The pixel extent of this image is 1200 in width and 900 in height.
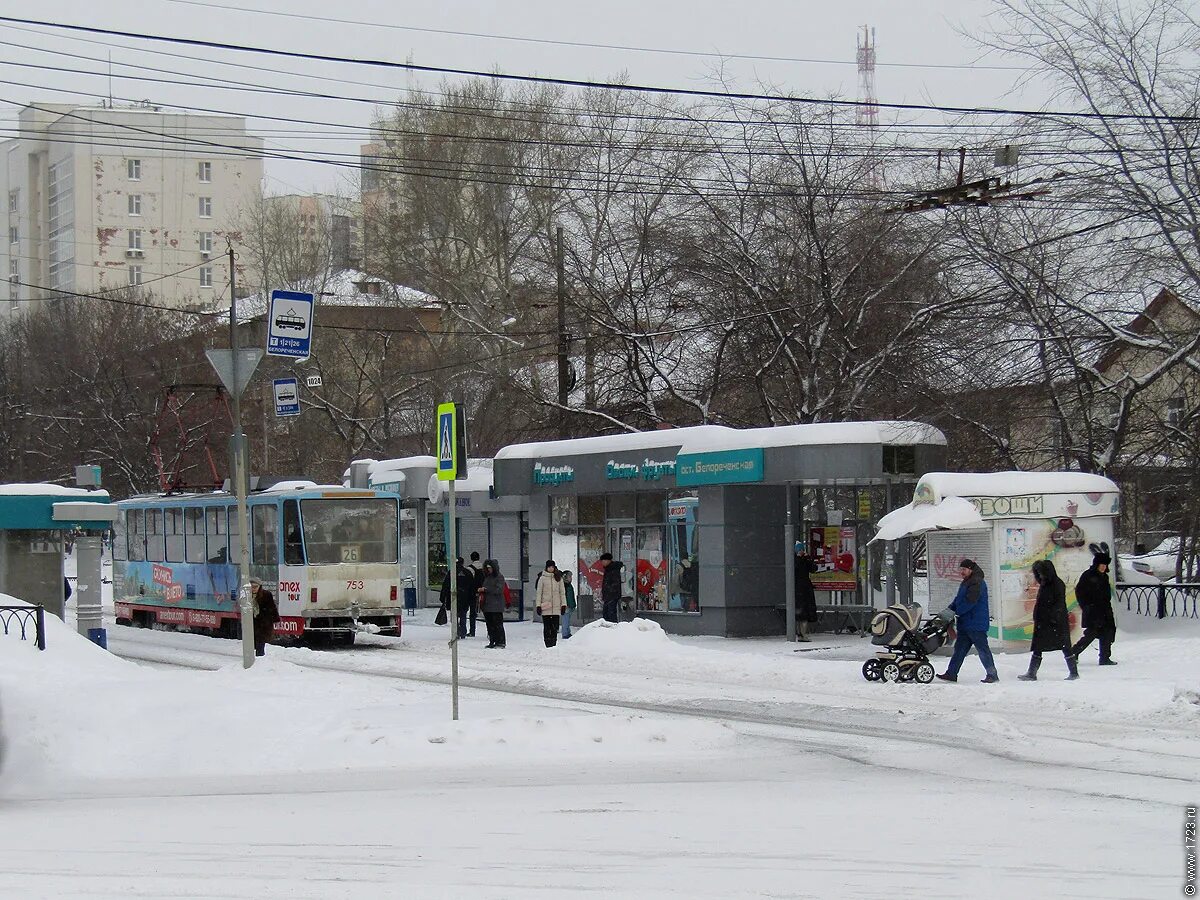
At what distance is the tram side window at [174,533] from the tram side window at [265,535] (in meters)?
4.46

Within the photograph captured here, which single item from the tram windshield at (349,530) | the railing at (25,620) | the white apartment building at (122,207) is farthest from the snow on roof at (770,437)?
the white apartment building at (122,207)

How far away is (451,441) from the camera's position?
1426 cm

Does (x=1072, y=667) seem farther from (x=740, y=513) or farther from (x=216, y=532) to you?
(x=216, y=532)

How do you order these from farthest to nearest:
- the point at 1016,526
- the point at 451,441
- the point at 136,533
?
the point at 136,533 → the point at 1016,526 → the point at 451,441

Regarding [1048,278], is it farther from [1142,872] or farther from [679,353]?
[1142,872]

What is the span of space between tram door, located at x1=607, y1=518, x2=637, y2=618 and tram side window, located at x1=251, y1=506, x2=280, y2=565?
21.4 ft

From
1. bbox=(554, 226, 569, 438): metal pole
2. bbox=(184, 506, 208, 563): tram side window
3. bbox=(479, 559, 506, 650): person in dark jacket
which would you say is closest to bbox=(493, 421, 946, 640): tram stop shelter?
bbox=(479, 559, 506, 650): person in dark jacket

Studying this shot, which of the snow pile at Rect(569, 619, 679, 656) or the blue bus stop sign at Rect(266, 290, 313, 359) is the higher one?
the blue bus stop sign at Rect(266, 290, 313, 359)

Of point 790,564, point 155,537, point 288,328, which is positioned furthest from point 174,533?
point 790,564

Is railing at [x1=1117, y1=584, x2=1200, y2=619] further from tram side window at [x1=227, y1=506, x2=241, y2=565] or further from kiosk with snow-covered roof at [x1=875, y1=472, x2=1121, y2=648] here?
tram side window at [x1=227, y1=506, x2=241, y2=565]

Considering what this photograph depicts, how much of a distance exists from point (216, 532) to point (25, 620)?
12293 mm

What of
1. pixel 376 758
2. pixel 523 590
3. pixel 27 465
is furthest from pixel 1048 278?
pixel 27 465

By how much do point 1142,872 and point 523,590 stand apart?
86.0 feet

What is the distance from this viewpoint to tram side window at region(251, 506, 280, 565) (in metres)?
28.9
